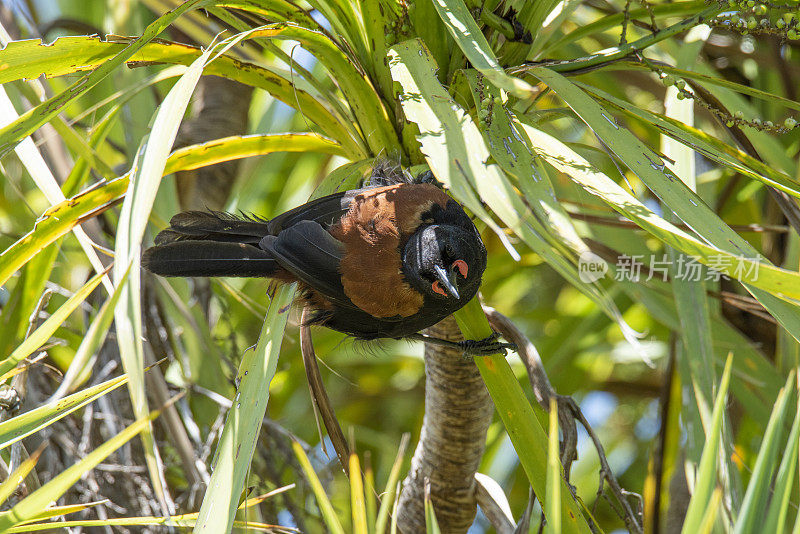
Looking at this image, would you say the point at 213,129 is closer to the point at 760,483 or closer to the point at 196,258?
the point at 196,258

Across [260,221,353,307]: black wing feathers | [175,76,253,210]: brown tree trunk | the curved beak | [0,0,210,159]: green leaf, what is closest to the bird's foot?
the curved beak

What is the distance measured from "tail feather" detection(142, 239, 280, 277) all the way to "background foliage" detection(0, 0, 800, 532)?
0.32 feet

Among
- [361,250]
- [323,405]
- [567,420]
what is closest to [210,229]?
[361,250]

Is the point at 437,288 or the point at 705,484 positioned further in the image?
the point at 437,288

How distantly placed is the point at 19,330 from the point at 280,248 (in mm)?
598

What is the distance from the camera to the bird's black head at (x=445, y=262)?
53.1 inches

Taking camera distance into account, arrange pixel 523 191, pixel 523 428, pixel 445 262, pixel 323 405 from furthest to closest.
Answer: pixel 445 262 → pixel 323 405 → pixel 523 428 → pixel 523 191

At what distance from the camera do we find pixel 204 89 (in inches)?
116

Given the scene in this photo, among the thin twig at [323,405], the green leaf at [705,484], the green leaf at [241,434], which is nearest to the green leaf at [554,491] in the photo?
the green leaf at [705,484]

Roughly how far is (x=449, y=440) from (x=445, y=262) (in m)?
0.36

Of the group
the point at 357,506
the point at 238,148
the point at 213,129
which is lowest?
the point at 357,506

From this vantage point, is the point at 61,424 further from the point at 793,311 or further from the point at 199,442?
the point at 793,311

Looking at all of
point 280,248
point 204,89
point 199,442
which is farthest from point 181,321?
point 204,89

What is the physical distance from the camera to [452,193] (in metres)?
0.79
